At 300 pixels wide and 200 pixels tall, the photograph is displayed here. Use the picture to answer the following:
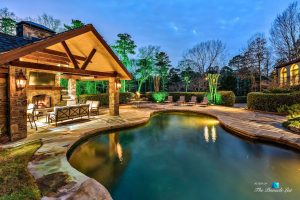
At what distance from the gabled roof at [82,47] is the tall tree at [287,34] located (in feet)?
80.7

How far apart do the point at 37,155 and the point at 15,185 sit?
141 cm

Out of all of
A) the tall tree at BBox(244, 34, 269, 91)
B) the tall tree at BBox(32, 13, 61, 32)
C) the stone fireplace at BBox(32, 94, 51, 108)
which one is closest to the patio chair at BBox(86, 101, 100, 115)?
the stone fireplace at BBox(32, 94, 51, 108)

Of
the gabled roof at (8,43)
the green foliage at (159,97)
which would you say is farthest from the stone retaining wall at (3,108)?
the green foliage at (159,97)

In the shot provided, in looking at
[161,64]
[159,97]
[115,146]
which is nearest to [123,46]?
[161,64]

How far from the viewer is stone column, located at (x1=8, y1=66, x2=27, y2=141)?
5.30 metres

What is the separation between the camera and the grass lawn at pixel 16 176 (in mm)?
2641

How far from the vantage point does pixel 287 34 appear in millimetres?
21828

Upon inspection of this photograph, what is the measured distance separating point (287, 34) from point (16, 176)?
30.5 metres

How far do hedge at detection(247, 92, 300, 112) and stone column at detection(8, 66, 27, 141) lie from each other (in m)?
14.2

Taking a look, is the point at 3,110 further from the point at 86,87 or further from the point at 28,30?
the point at 86,87

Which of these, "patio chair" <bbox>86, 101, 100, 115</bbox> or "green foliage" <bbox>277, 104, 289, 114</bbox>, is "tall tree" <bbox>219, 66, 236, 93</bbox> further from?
"patio chair" <bbox>86, 101, 100, 115</bbox>

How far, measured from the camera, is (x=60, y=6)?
58.4 metres

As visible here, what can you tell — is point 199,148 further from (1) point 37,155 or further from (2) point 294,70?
(2) point 294,70

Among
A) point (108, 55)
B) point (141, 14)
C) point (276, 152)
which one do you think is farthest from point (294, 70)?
point (141, 14)
